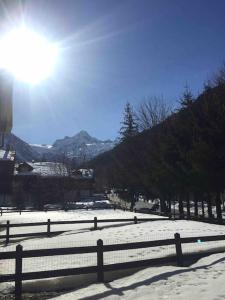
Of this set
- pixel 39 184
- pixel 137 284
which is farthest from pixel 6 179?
pixel 137 284

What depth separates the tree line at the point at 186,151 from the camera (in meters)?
30.8

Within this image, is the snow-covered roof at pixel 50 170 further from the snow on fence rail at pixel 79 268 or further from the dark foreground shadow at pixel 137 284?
the dark foreground shadow at pixel 137 284

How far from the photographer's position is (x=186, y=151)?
120 ft

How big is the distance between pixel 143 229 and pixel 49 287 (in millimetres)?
11004

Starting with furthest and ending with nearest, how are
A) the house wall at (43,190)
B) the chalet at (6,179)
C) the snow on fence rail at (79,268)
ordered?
the chalet at (6,179) → the house wall at (43,190) → the snow on fence rail at (79,268)

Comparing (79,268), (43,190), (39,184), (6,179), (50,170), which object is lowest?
(79,268)

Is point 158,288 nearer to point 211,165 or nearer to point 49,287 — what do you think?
point 49,287

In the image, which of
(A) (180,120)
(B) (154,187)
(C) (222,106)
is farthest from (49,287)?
(B) (154,187)

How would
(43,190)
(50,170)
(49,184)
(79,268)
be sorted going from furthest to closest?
(50,170) → (49,184) → (43,190) → (79,268)

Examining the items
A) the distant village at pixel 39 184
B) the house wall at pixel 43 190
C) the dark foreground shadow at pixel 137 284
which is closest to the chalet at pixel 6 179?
the distant village at pixel 39 184

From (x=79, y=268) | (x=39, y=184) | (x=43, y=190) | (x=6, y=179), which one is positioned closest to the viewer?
(x=79, y=268)

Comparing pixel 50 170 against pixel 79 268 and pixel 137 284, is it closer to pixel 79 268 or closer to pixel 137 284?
pixel 79 268

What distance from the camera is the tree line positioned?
3078 centimetres

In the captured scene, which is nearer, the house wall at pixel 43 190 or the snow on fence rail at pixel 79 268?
the snow on fence rail at pixel 79 268
